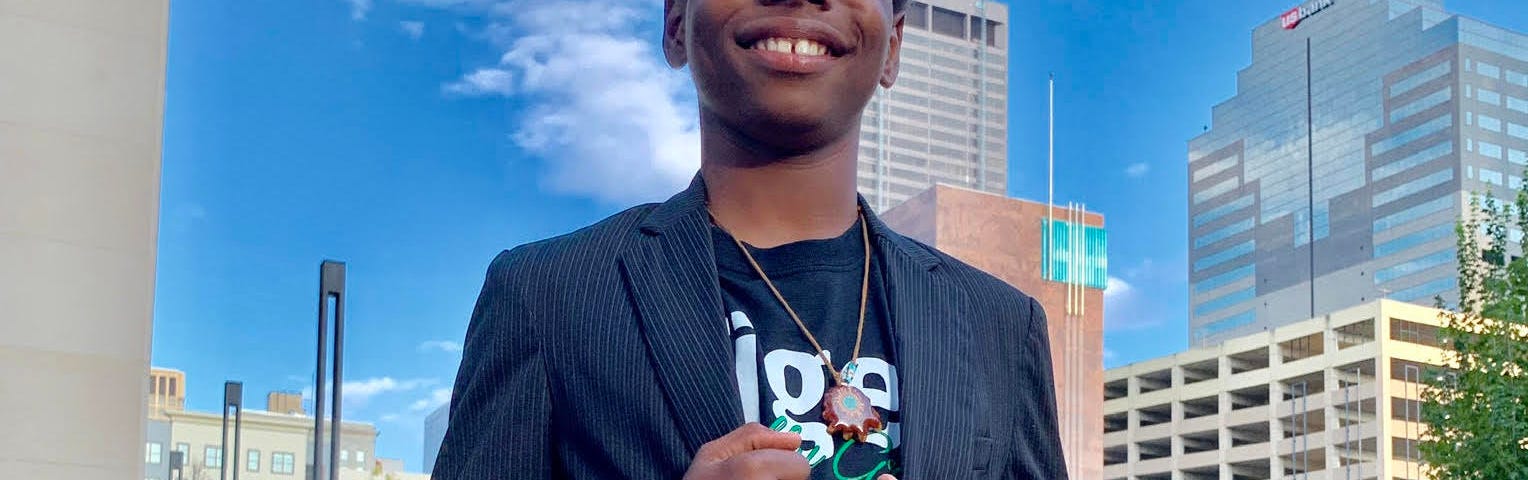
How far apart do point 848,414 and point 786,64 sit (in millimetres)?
359

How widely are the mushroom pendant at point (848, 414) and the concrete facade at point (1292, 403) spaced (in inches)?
2968

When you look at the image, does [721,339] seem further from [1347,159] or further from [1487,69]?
[1347,159]

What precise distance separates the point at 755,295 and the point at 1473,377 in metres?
29.6

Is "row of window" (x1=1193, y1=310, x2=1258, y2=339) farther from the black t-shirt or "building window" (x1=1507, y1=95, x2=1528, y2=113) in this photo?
the black t-shirt

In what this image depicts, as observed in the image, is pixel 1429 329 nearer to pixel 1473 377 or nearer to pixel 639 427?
pixel 1473 377

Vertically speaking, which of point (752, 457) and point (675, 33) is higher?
point (675, 33)

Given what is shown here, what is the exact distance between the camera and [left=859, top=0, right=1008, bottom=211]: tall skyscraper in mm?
143125

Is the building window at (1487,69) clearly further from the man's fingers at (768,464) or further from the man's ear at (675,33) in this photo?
the man's fingers at (768,464)

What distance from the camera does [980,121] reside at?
157 m

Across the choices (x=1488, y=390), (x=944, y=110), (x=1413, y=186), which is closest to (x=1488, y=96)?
(x=1413, y=186)

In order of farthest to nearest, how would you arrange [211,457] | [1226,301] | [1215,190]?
[1215,190], [1226,301], [211,457]

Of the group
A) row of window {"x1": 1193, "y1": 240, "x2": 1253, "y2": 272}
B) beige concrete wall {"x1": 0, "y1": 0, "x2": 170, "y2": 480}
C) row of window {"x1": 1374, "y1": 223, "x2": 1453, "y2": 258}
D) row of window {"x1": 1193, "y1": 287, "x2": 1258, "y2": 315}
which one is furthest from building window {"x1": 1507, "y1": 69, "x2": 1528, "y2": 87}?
beige concrete wall {"x1": 0, "y1": 0, "x2": 170, "y2": 480}

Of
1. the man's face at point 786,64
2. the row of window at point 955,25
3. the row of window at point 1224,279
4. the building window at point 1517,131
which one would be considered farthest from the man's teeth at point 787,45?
the row of window at point 1224,279

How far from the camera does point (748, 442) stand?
5.16 feet
